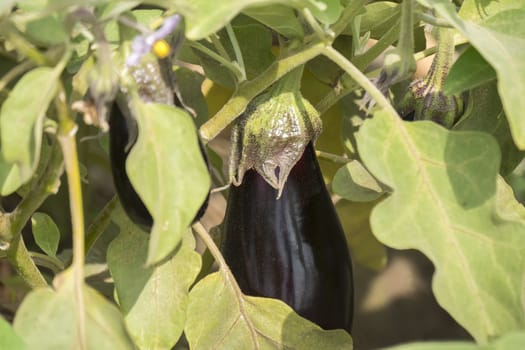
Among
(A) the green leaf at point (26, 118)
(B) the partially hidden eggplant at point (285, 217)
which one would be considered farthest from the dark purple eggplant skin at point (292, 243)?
(A) the green leaf at point (26, 118)

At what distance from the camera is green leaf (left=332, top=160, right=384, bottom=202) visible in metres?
0.74

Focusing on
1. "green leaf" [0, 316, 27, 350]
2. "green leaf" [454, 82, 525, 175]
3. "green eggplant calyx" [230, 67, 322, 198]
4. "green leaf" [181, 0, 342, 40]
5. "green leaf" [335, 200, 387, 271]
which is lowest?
"green leaf" [335, 200, 387, 271]

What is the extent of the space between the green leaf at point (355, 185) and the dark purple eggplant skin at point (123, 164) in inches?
6.7

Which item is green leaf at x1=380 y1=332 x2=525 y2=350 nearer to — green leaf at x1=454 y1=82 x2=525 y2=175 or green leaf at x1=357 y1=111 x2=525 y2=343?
green leaf at x1=357 y1=111 x2=525 y2=343

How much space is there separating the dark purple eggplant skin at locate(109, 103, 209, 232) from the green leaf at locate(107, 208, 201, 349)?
8 cm

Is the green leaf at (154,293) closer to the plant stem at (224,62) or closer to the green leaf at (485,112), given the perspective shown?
the plant stem at (224,62)

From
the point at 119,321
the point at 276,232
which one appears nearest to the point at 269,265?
the point at 276,232

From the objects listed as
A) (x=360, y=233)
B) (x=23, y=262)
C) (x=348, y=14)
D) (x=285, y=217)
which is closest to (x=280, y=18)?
(x=348, y=14)

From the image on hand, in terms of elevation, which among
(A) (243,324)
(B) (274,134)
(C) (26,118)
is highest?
(C) (26,118)

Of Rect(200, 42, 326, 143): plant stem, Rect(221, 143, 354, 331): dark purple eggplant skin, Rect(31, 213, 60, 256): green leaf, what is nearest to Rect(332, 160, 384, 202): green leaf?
Rect(221, 143, 354, 331): dark purple eggplant skin

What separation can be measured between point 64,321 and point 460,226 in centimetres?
23

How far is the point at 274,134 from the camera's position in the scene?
26.8 inches

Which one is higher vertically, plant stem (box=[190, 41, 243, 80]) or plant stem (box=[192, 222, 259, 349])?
plant stem (box=[190, 41, 243, 80])

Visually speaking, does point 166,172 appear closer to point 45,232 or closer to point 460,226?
point 460,226
